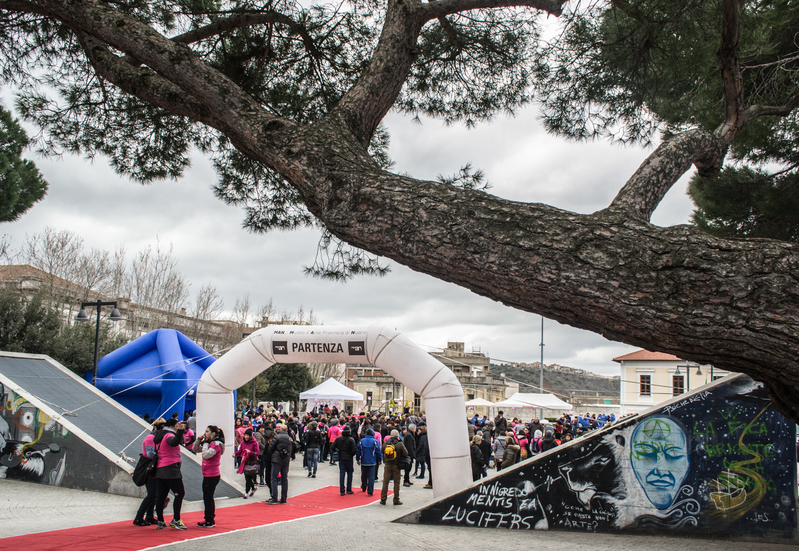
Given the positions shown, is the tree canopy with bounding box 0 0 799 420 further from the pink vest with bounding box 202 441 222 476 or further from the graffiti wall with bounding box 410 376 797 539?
the graffiti wall with bounding box 410 376 797 539

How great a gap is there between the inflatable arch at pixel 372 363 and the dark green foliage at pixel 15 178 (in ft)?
22.5

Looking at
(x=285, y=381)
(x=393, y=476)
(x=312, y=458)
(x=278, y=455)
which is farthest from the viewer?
(x=285, y=381)

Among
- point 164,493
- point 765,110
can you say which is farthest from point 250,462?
point 765,110

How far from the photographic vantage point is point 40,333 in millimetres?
21812

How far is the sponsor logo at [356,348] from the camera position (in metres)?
12.0

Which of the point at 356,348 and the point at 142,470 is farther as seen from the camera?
the point at 356,348

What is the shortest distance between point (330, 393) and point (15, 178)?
650 inches

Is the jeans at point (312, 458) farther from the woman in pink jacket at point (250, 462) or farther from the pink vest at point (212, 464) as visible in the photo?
the pink vest at point (212, 464)

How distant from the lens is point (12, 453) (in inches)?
428

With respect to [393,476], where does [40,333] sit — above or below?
above

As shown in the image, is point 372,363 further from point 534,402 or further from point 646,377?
point 646,377

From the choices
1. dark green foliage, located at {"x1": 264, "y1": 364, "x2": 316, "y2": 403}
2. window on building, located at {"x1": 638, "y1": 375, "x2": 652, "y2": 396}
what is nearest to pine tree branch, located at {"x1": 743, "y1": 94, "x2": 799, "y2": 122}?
dark green foliage, located at {"x1": 264, "y1": 364, "x2": 316, "y2": 403}

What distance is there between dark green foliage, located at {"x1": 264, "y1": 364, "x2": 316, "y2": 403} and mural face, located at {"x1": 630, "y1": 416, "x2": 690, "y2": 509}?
35.4m

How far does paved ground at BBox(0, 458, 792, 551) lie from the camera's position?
24.4 feet
